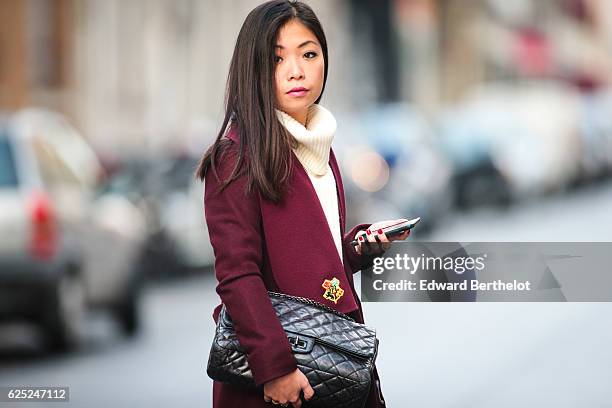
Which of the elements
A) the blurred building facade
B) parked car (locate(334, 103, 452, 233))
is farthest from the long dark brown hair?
the blurred building facade

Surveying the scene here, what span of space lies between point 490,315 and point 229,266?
2.38m

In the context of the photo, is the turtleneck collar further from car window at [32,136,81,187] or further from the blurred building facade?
the blurred building facade

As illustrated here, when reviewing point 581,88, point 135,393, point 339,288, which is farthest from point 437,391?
point 581,88

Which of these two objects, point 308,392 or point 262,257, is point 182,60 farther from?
point 308,392

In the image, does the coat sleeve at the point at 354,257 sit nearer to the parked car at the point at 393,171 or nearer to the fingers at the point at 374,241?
the fingers at the point at 374,241

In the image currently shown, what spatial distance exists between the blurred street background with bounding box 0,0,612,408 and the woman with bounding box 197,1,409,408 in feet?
5.60

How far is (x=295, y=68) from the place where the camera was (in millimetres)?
3684

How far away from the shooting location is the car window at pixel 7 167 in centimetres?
942

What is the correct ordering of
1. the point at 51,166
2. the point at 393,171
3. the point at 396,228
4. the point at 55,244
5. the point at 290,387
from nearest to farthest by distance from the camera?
the point at 290,387 → the point at 396,228 → the point at 55,244 → the point at 51,166 → the point at 393,171

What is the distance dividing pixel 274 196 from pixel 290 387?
0.44 metres

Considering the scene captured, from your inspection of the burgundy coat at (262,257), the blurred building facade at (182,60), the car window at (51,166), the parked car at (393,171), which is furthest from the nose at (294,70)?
the blurred building facade at (182,60)

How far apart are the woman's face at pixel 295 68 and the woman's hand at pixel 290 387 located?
0.65 metres

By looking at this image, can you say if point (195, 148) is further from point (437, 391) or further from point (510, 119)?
point (437, 391)

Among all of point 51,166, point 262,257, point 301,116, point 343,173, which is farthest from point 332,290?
point 343,173
